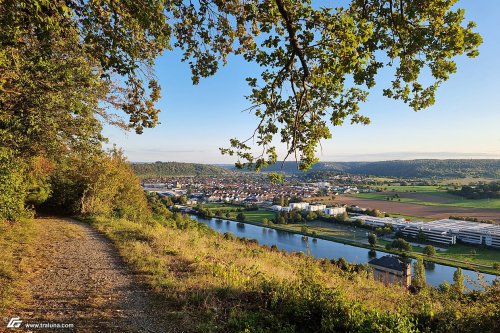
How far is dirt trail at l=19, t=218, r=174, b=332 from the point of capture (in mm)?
4465

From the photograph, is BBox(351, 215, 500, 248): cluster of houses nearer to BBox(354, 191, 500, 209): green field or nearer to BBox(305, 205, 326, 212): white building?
BBox(305, 205, 326, 212): white building

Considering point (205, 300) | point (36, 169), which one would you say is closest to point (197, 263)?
point (205, 300)

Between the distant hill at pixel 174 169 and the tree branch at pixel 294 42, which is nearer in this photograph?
the tree branch at pixel 294 42

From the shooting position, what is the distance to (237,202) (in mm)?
78562

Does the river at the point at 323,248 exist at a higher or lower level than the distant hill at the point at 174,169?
lower

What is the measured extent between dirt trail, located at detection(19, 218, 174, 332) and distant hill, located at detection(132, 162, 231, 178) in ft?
396

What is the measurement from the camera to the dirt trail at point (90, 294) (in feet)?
14.6

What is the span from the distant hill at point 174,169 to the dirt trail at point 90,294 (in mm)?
120564

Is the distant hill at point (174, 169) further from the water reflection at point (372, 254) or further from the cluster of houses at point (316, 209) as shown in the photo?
the water reflection at point (372, 254)

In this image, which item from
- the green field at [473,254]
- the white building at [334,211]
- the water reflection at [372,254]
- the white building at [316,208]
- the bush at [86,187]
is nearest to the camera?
the bush at [86,187]

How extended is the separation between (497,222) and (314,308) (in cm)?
5468

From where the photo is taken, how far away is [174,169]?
15538 cm

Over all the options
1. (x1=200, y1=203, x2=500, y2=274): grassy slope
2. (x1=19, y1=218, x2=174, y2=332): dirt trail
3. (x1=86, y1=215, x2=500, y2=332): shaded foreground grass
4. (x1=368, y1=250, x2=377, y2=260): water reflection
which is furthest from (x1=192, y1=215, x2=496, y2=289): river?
(x1=19, y1=218, x2=174, y2=332): dirt trail

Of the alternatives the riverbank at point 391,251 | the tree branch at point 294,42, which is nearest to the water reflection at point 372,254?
the riverbank at point 391,251
